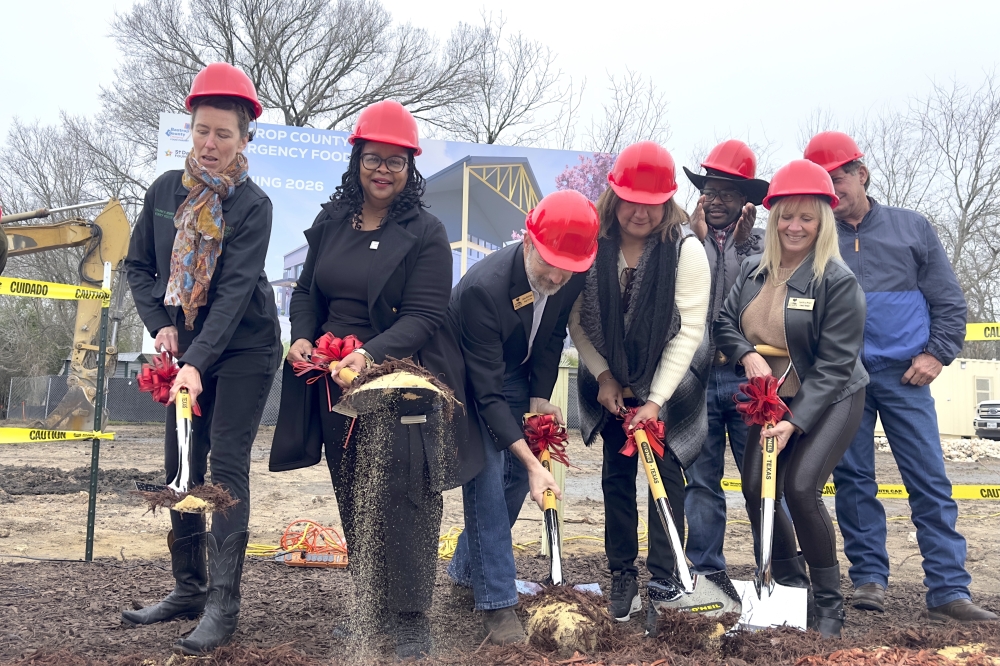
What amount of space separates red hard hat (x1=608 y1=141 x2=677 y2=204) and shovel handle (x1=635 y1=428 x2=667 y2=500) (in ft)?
3.26

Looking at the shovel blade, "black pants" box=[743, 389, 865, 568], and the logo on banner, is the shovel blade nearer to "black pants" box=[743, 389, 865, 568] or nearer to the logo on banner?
"black pants" box=[743, 389, 865, 568]

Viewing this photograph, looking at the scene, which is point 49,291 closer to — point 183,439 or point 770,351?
point 183,439

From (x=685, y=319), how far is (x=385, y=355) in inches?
51.6

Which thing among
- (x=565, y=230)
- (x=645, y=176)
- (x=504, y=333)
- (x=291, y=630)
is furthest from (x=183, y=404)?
(x=645, y=176)

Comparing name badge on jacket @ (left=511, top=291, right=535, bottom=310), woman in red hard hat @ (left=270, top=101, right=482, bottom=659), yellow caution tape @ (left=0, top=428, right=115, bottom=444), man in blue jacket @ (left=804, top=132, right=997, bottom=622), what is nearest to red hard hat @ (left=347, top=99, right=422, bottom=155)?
Answer: woman in red hard hat @ (left=270, top=101, right=482, bottom=659)

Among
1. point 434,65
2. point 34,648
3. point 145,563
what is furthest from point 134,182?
point 34,648

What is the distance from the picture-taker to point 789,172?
3750 millimetres

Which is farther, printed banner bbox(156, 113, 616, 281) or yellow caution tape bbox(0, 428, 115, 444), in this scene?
printed banner bbox(156, 113, 616, 281)

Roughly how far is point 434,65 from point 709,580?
2244 cm

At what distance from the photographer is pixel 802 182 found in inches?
146

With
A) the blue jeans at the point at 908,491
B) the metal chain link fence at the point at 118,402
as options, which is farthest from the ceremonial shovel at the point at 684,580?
the metal chain link fence at the point at 118,402

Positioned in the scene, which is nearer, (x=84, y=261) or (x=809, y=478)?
(x=809, y=478)

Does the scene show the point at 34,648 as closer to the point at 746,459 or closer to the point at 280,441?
the point at 280,441

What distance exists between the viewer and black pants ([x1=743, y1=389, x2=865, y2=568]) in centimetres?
347
